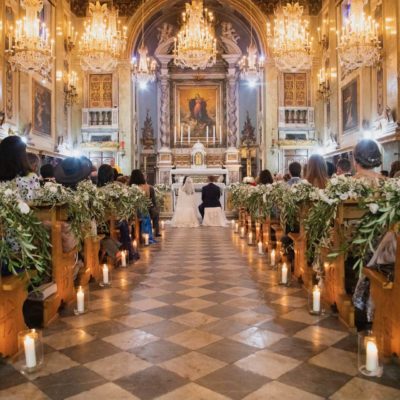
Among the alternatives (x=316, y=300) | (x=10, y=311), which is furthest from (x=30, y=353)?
(x=316, y=300)

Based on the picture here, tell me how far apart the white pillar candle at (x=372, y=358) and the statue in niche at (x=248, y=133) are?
1839cm

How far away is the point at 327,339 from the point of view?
3.72m

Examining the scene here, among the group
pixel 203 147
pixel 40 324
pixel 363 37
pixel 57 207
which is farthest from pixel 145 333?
pixel 203 147

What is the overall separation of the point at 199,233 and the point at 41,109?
21.6 feet

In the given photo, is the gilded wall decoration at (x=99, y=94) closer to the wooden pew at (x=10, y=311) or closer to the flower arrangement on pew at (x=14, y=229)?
the flower arrangement on pew at (x=14, y=229)

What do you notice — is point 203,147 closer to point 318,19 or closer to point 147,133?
point 147,133

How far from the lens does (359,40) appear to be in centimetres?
1096

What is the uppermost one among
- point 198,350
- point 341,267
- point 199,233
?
point 341,267

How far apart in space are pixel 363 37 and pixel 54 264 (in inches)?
371

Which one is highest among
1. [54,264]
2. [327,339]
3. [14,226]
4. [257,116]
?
[257,116]

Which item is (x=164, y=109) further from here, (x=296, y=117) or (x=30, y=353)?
(x=30, y=353)

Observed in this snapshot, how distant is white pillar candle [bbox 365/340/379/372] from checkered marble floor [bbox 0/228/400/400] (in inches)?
3.0

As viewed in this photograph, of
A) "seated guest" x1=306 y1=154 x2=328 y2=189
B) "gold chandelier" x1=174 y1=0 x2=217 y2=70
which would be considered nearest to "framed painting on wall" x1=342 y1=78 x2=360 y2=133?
"gold chandelier" x1=174 y1=0 x2=217 y2=70

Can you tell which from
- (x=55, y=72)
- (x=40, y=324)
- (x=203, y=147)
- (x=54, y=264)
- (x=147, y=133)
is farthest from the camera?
(x=147, y=133)
